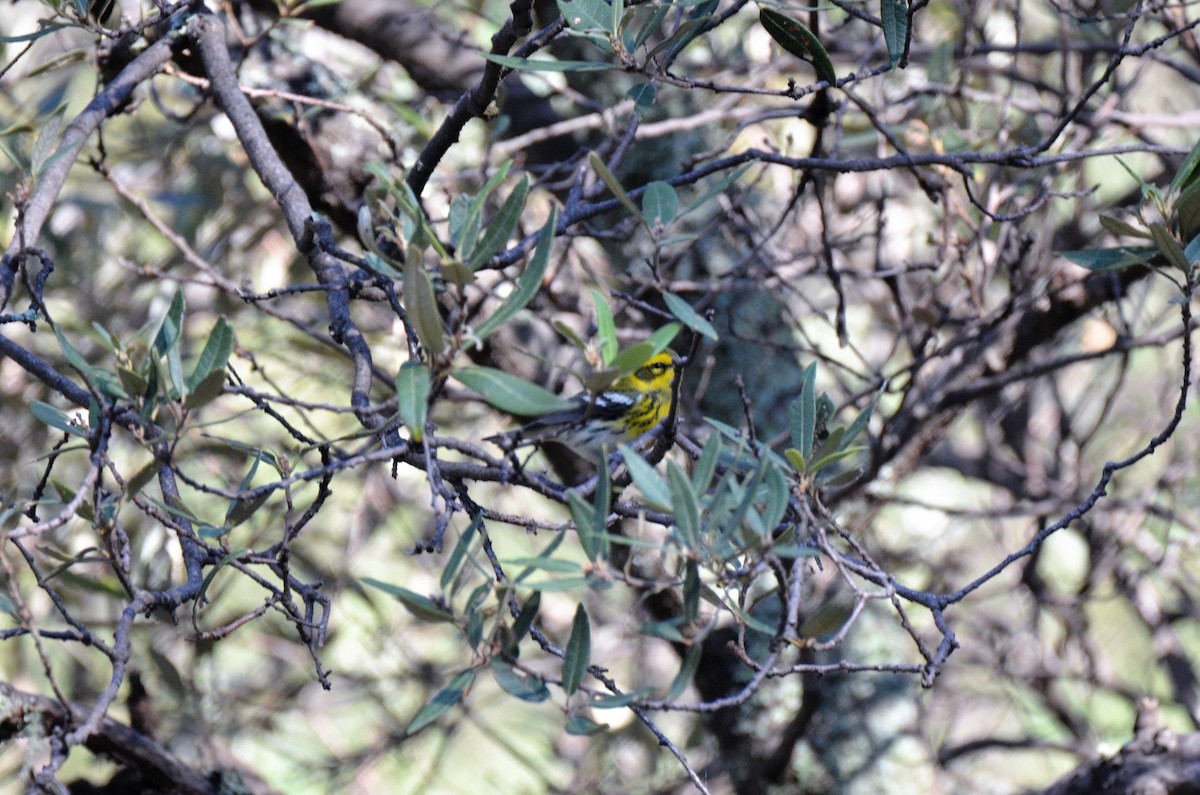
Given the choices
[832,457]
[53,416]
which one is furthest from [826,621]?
[53,416]

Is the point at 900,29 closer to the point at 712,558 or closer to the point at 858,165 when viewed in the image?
the point at 858,165

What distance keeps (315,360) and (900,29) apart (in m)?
3.33

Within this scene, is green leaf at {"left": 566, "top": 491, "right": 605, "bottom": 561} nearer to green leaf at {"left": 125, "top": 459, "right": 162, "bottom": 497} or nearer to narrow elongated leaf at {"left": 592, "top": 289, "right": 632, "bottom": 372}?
narrow elongated leaf at {"left": 592, "top": 289, "right": 632, "bottom": 372}

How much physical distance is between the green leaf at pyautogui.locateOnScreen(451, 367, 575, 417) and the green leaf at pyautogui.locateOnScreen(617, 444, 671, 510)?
0.29 ft

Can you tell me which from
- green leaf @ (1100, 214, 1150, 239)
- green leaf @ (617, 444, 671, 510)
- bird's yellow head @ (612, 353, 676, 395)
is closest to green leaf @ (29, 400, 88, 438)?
green leaf @ (617, 444, 671, 510)

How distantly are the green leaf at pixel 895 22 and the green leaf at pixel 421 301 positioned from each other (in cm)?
89

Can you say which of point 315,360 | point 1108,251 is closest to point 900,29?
point 1108,251

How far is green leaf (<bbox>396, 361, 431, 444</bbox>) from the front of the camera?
114cm

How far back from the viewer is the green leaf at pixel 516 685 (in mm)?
1225

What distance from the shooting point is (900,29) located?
1680 millimetres

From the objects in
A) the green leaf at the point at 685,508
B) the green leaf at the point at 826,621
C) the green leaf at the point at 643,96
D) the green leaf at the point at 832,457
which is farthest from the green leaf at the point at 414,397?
the green leaf at the point at 643,96

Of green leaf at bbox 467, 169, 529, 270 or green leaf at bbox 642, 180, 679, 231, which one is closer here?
green leaf at bbox 467, 169, 529, 270

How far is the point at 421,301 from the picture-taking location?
1176 millimetres

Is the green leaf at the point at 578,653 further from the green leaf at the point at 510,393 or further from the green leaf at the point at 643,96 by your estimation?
the green leaf at the point at 643,96
